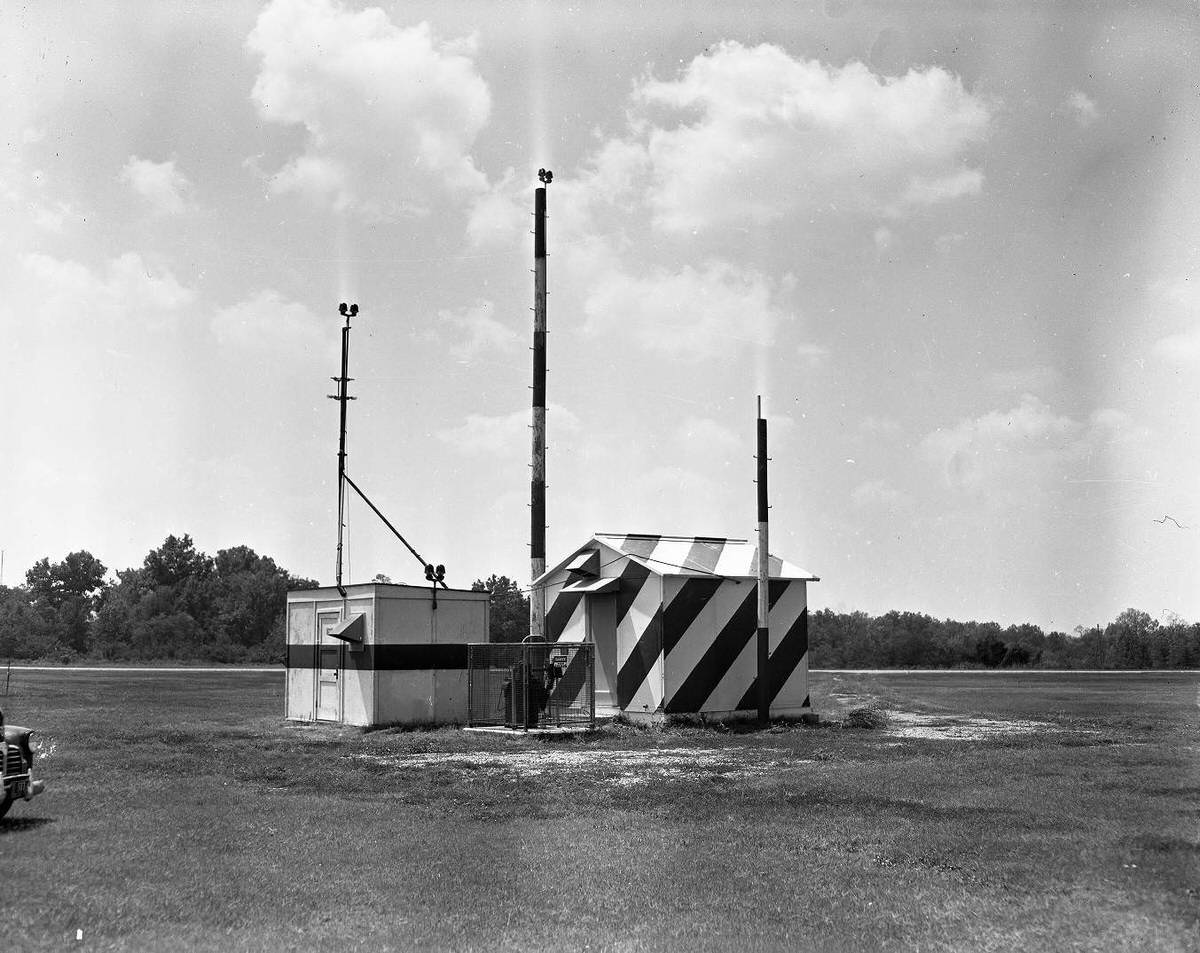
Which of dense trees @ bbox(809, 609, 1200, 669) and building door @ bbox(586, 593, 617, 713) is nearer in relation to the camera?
building door @ bbox(586, 593, 617, 713)

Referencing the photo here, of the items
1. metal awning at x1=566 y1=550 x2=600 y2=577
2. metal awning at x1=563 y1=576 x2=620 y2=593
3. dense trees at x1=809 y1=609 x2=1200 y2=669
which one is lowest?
dense trees at x1=809 y1=609 x2=1200 y2=669

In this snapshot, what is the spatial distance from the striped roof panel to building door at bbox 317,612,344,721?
5328 millimetres

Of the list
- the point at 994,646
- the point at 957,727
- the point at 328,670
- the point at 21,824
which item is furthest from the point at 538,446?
the point at 994,646

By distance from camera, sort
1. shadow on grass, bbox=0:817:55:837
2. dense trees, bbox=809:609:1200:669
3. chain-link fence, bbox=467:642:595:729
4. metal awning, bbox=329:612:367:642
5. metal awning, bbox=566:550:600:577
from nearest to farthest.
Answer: shadow on grass, bbox=0:817:55:837 < chain-link fence, bbox=467:642:595:729 < metal awning, bbox=329:612:367:642 < metal awning, bbox=566:550:600:577 < dense trees, bbox=809:609:1200:669

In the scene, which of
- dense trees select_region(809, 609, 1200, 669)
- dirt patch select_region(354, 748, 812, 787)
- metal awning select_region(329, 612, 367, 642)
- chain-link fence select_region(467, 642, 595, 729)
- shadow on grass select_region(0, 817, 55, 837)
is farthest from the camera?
dense trees select_region(809, 609, 1200, 669)

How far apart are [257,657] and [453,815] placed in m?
64.2

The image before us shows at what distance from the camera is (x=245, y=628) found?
103m

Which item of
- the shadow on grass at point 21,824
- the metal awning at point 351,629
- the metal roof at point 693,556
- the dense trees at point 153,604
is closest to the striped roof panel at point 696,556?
the metal roof at point 693,556

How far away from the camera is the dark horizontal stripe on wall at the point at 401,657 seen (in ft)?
70.1

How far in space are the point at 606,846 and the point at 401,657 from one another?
1293 cm

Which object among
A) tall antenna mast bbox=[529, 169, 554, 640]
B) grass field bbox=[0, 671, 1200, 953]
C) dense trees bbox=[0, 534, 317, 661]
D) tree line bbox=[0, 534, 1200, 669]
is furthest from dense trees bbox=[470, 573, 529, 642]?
grass field bbox=[0, 671, 1200, 953]

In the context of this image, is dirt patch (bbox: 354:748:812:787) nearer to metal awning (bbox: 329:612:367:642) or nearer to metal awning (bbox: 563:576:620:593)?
metal awning (bbox: 329:612:367:642)

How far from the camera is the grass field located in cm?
670

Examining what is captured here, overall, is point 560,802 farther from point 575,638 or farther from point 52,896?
point 575,638
